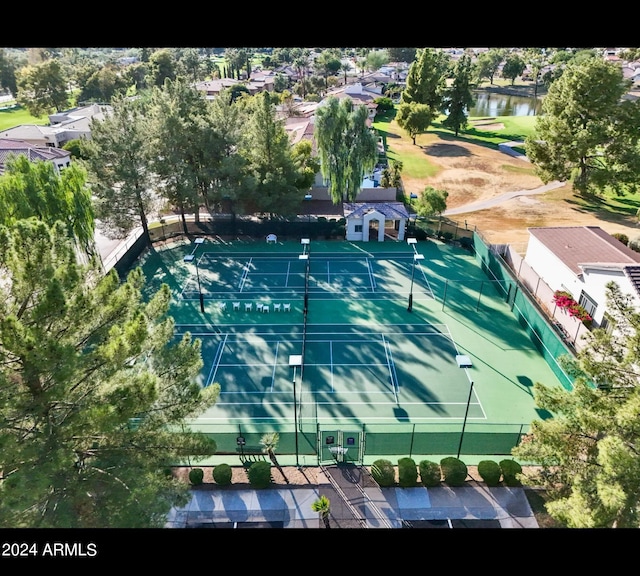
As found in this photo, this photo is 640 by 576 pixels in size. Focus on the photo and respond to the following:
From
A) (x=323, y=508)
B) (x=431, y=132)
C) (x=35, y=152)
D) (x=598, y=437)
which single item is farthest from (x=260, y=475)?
(x=431, y=132)

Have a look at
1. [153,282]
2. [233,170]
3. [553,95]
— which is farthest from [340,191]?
[553,95]

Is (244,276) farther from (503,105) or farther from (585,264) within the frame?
(503,105)

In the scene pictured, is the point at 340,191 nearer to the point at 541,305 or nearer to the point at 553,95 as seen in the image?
the point at 541,305

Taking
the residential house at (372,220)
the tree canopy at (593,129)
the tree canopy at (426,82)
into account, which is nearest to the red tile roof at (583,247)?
the residential house at (372,220)

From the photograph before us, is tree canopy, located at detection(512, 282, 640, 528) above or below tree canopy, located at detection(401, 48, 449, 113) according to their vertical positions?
below

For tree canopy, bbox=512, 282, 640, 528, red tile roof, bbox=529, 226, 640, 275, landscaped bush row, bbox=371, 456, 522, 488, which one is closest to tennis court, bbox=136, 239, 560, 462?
landscaped bush row, bbox=371, 456, 522, 488

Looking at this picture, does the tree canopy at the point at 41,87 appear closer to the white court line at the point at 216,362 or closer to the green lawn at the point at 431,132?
the green lawn at the point at 431,132

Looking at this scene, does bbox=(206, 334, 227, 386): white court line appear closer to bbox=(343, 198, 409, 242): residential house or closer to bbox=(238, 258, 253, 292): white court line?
bbox=(238, 258, 253, 292): white court line
